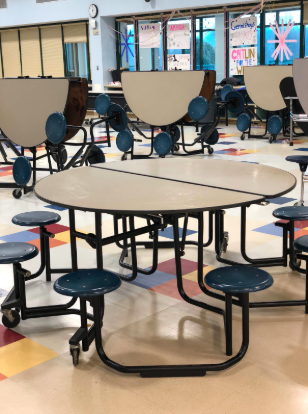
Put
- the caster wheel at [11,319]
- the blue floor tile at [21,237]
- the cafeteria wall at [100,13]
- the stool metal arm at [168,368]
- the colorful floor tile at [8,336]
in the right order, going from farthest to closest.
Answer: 1. the cafeteria wall at [100,13]
2. the blue floor tile at [21,237]
3. the caster wheel at [11,319]
4. the colorful floor tile at [8,336]
5. the stool metal arm at [168,368]

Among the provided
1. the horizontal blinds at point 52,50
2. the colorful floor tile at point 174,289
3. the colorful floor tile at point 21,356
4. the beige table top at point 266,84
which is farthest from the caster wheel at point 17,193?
the horizontal blinds at point 52,50

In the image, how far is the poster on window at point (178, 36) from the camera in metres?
12.5

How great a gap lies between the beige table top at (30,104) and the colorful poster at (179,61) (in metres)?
7.88

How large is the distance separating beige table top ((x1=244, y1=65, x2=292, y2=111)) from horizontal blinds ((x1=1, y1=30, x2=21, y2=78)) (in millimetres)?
10013

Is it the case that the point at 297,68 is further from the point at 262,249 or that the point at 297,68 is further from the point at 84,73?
the point at 84,73

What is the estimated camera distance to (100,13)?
1331 centimetres

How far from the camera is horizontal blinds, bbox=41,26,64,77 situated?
49.6ft

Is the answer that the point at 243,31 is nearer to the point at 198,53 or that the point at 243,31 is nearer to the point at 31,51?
the point at 198,53

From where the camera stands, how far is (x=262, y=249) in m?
3.47

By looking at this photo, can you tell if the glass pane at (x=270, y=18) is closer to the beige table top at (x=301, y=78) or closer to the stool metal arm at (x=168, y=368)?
the beige table top at (x=301, y=78)

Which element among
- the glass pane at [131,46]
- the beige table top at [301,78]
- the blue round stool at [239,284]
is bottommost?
the blue round stool at [239,284]

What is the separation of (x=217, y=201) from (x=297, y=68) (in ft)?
9.02

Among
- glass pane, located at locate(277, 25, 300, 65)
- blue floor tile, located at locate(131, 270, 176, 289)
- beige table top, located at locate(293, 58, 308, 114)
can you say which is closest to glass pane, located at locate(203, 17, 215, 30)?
glass pane, located at locate(277, 25, 300, 65)

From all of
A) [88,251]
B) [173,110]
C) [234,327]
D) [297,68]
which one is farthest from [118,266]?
[173,110]
